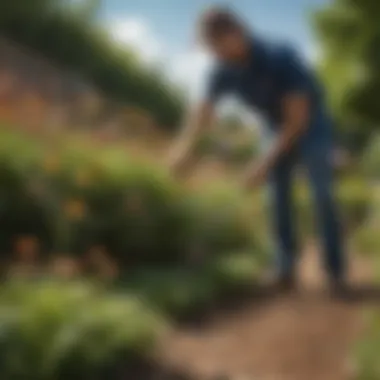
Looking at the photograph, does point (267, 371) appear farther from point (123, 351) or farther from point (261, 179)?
point (261, 179)

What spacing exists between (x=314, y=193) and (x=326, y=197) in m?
0.02

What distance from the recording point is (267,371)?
119 cm

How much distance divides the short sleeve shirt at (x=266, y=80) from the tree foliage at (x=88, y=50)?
0.27 feet

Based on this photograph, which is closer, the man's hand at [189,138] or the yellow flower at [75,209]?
the man's hand at [189,138]

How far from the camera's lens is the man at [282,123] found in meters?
1.30

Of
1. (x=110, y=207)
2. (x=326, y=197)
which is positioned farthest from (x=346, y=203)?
(x=110, y=207)

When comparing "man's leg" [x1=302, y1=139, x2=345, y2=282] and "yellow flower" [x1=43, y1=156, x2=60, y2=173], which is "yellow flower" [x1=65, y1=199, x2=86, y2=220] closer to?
"yellow flower" [x1=43, y1=156, x2=60, y2=173]

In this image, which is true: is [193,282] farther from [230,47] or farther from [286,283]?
[230,47]

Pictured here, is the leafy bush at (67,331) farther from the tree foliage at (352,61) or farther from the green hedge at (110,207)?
the tree foliage at (352,61)

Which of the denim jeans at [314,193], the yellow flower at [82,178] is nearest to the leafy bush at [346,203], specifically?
the denim jeans at [314,193]

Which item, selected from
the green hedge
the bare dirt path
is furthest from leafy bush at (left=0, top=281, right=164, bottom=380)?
the green hedge

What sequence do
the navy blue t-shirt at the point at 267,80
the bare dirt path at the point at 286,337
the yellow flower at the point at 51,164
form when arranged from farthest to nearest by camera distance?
the yellow flower at the point at 51,164
the navy blue t-shirt at the point at 267,80
the bare dirt path at the point at 286,337

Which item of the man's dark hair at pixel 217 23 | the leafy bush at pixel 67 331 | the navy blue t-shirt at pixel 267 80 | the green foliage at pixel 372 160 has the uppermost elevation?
the man's dark hair at pixel 217 23

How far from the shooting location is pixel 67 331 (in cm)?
111
